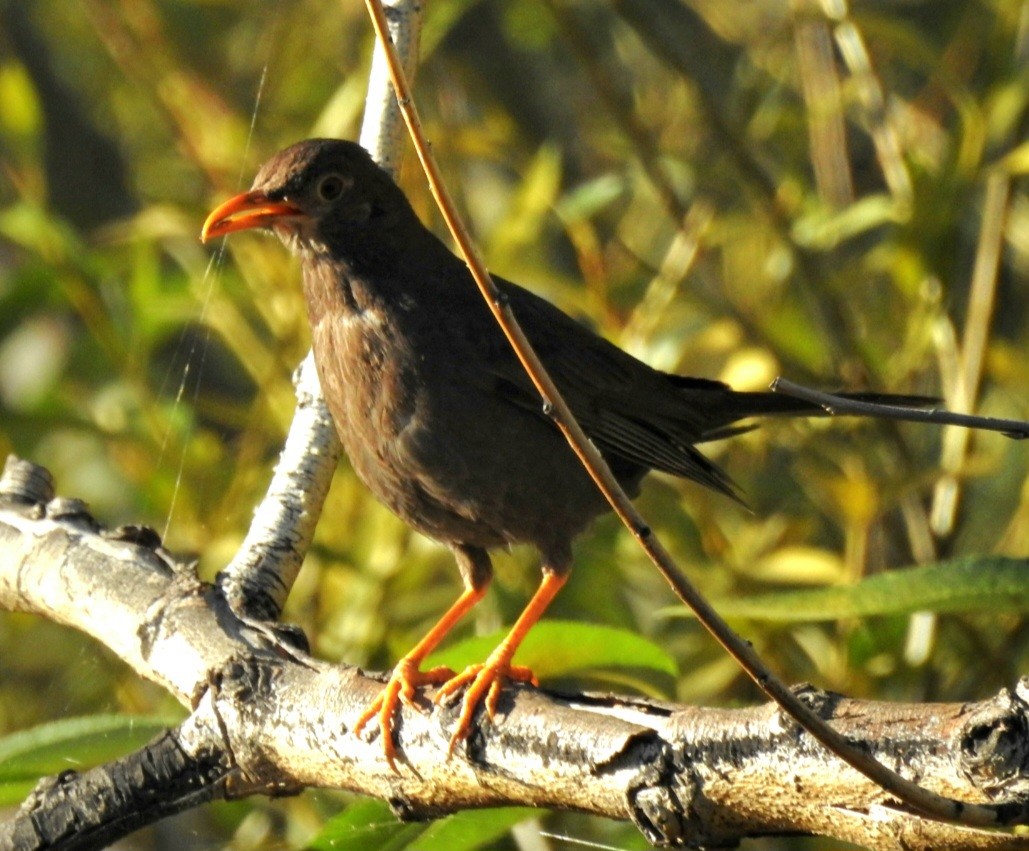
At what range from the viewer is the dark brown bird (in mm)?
4227

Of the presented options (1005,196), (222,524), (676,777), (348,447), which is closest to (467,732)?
(676,777)

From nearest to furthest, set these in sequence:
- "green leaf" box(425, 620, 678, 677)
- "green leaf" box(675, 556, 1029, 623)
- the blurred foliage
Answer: "green leaf" box(675, 556, 1029, 623)
"green leaf" box(425, 620, 678, 677)
the blurred foliage

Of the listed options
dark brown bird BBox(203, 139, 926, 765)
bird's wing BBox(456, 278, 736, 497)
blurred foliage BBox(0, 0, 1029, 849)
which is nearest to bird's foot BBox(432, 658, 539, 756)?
dark brown bird BBox(203, 139, 926, 765)

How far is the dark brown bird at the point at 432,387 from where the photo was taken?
423cm

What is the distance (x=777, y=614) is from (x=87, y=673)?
9.70ft

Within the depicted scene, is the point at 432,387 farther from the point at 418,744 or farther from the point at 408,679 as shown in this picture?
the point at 418,744

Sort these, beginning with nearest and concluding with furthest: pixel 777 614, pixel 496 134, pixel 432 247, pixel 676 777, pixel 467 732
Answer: pixel 676 777 < pixel 467 732 < pixel 777 614 < pixel 432 247 < pixel 496 134

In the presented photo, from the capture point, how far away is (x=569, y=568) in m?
4.55

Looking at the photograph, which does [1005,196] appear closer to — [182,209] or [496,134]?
[496,134]

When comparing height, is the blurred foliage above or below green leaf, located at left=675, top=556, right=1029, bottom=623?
above

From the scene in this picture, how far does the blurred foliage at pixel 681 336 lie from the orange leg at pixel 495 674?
297 millimetres

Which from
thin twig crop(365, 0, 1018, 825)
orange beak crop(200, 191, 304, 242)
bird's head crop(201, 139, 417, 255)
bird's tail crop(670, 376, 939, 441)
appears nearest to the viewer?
thin twig crop(365, 0, 1018, 825)

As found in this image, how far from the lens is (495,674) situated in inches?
141

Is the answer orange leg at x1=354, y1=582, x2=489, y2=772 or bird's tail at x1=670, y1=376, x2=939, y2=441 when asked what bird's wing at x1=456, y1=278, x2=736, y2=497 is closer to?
bird's tail at x1=670, y1=376, x2=939, y2=441
